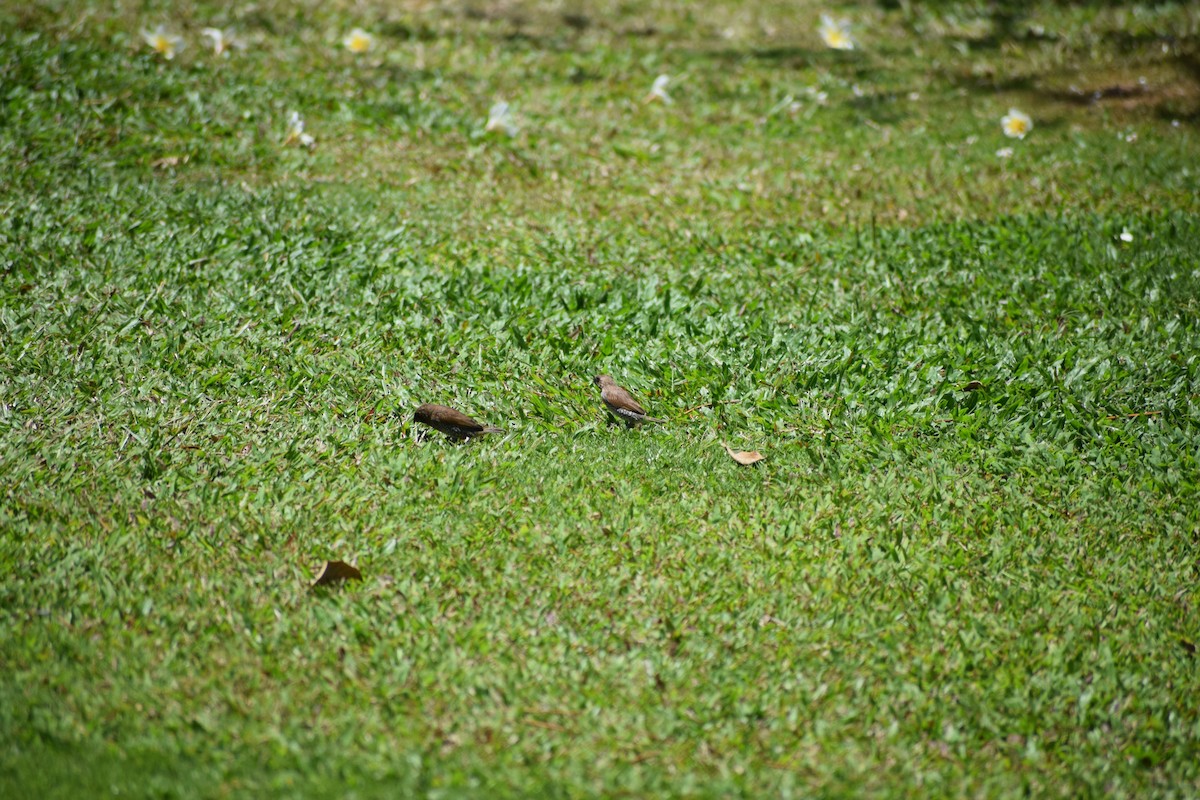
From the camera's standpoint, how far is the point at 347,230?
492 cm

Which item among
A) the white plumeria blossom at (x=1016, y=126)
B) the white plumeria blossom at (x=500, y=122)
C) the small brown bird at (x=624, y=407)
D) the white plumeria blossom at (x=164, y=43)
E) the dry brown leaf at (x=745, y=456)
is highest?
the white plumeria blossom at (x=164, y=43)

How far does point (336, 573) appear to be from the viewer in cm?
319

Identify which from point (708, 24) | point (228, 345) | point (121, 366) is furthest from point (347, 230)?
point (708, 24)

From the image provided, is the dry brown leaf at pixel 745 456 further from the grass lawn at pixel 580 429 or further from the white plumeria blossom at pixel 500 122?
the white plumeria blossom at pixel 500 122

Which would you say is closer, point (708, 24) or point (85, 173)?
point (85, 173)

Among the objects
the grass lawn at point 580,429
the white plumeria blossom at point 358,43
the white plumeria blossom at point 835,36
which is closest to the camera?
the grass lawn at point 580,429

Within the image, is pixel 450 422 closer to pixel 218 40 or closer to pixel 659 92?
pixel 659 92

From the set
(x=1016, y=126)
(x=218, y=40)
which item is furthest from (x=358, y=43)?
(x=1016, y=126)

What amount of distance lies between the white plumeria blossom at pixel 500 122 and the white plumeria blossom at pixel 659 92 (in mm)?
1047

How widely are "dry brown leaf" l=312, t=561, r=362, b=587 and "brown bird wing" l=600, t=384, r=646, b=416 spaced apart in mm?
1268

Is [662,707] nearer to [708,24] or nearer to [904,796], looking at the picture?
[904,796]

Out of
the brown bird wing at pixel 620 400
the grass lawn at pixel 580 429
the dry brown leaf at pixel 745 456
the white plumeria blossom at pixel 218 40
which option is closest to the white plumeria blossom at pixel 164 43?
the grass lawn at pixel 580 429

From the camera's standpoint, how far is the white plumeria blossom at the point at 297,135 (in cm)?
554

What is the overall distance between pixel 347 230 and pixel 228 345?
3.35 ft
